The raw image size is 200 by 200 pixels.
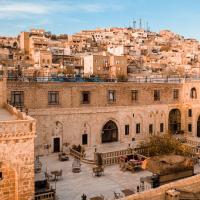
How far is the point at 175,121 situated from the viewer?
37.2 metres

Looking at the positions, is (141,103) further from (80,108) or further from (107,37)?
(107,37)

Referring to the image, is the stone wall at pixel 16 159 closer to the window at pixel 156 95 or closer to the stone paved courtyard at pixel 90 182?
the stone paved courtyard at pixel 90 182

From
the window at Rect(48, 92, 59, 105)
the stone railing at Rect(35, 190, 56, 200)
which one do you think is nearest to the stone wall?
the stone railing at Rect(35, 190, 56, 200)

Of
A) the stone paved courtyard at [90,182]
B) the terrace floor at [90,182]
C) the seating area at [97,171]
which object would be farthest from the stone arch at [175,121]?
the seating area at [97,171]

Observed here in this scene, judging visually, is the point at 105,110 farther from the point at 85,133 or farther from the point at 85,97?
the point at 85,133

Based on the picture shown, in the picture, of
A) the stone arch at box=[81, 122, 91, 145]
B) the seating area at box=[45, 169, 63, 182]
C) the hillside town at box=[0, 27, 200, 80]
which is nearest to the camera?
the seating area at box=[45, 169, 63, 182]

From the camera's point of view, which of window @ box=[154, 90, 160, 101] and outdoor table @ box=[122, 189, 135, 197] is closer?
outdoor table @ box=[122, 189, 135, 197]

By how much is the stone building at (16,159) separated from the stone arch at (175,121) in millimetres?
25088

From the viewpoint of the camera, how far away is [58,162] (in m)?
26.1

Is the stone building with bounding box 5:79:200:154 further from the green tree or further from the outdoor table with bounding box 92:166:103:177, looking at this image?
the outdoor table with bounding box 92:166:103:177

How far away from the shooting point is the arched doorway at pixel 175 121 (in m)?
36.9

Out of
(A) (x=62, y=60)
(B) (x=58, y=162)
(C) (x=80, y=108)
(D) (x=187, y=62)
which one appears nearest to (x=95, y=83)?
(C) (x=80, y=108)

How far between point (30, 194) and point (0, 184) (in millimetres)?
1507

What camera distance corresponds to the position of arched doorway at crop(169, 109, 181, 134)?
3688 centimetres
